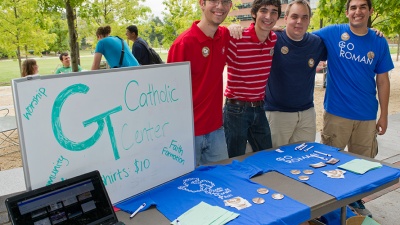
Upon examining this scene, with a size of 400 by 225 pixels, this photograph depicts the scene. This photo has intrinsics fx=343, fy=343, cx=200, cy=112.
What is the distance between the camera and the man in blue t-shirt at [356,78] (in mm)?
3111

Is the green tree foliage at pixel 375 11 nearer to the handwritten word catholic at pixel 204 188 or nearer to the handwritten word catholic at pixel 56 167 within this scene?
the handwritten word catholic at pixel 204 188

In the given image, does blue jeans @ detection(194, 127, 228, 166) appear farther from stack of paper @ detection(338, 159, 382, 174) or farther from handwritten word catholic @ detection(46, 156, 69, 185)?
handwritten word catholic @ detection(46, 156, 69, 185)

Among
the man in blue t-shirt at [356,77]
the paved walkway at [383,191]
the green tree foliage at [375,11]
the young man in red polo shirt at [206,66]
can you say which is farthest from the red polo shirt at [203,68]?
the green tree foliage at [375,11]

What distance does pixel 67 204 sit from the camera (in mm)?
1583

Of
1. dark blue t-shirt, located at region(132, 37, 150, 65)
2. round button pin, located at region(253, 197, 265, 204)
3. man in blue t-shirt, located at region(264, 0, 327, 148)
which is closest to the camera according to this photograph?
round button pin, located at region(253, 197, 265, 204)

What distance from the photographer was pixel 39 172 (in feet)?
5.19

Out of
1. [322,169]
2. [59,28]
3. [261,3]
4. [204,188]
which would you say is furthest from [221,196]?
[59,28]

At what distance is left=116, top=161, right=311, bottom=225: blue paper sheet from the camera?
1702 mm

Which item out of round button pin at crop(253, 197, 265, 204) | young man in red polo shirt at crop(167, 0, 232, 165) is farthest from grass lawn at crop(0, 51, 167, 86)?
round button pin at crop(253, 197, 265, 204)

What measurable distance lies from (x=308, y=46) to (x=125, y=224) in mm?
2218

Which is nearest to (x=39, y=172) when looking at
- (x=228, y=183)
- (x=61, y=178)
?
(x=61, y=178)

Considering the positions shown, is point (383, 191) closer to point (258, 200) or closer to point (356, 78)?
point (356, 78)

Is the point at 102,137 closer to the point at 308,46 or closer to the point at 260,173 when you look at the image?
the point at 260,173

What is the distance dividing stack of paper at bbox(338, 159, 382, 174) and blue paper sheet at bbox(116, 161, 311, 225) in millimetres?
606
